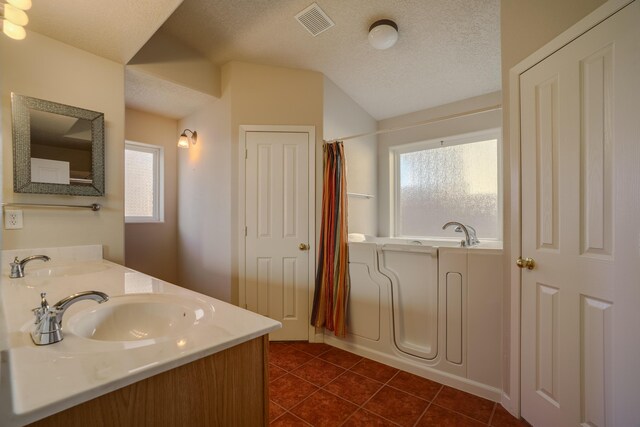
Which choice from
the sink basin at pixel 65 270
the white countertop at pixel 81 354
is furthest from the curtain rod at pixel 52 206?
the white countertop at pixel 81 354

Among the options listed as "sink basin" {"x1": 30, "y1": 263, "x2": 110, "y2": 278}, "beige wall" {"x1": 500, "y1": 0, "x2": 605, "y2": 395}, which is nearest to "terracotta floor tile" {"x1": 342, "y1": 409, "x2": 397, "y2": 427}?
"beige wall" {"x1": 500, "y1": 0, "x2": 605, "y2": 395}

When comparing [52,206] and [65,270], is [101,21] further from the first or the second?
[65,270]

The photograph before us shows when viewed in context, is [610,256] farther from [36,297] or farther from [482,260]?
[36,297]

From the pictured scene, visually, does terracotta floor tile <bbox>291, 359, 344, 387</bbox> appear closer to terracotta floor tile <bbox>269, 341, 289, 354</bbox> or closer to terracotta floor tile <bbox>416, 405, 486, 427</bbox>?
terracotta floor tile <bbox>269, 341, 289, 354</bbox>

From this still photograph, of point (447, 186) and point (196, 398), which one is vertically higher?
point (447, 186)

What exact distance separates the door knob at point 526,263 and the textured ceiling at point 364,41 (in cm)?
162

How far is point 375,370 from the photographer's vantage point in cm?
207

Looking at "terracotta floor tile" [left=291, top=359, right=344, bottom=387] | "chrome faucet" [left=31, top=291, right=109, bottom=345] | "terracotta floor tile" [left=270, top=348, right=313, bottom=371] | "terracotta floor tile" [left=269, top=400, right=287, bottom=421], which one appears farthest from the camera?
"terracotta floor tile" [left=270, top=348, right=313, bottom=371]

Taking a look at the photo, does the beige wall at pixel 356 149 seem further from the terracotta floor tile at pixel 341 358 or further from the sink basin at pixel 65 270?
the sink basin at pixel 65 270

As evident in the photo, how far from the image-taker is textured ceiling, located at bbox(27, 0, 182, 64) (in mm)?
1513

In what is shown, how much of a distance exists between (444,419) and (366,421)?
44cm

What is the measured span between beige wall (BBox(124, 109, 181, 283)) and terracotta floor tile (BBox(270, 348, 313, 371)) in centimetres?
173

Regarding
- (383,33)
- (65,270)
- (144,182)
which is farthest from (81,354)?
(144,182)

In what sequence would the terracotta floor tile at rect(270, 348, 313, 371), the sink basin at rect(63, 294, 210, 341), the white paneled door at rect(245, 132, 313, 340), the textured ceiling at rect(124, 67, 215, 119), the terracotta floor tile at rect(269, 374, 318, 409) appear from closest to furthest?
the sink basin at rect(63, 294, 210, 341) → the terracotta floor tile at rect(269, 374, 318, 409) → the terracotta floor tile at rect(270, 348, 313, 371) → the textured ceiling at rect(124, 67, 215, 119) → the white paneled door at rect(245, 132, 313, 340)
